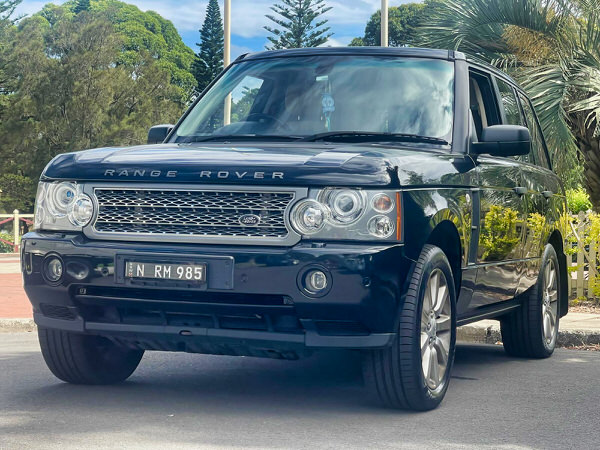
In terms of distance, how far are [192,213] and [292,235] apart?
→ 552mm

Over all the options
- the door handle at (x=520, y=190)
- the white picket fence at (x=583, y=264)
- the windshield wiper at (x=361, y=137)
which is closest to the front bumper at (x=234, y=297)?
the windshield wiper at (x=361, y=137)

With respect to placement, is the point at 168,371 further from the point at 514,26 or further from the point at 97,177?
the point at 514,26

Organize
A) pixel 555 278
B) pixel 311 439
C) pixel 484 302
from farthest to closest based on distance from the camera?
pixel 555 278
pixel 484 302
pixel 311 439

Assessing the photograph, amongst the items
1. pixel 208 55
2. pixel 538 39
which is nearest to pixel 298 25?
pixel 208 55

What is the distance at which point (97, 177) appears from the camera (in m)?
5.88

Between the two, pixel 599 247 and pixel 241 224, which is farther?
pixel 599 247

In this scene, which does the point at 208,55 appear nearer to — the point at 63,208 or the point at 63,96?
the point at 63,96

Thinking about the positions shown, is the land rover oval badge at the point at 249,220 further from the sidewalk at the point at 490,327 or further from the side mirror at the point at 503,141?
the sidewalk at the point at 490,327

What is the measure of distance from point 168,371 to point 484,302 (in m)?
2.14

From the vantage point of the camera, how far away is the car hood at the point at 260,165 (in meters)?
5.52

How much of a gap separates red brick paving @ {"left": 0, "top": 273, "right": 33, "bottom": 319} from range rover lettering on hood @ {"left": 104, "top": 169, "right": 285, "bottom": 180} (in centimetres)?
570

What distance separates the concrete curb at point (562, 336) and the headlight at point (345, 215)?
4.76 metres

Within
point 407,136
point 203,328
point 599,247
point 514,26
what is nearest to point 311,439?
point 203,328

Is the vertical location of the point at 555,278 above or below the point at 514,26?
below
